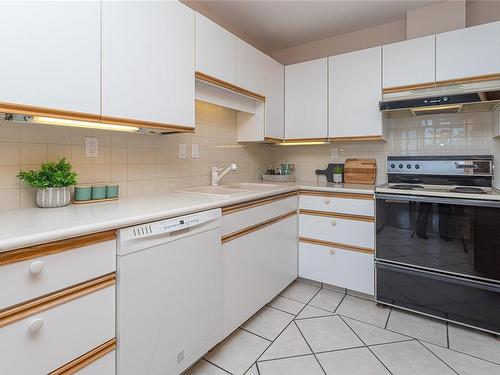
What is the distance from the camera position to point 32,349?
34.1 inches

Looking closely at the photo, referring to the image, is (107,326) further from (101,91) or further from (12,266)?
(101,91)

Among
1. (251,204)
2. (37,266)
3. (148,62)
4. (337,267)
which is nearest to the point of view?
(37,266)

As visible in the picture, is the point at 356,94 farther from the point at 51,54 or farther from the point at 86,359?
the point at 86,359

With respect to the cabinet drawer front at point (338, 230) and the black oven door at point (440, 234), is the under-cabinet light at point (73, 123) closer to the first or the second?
the cabinet drawer front at point (338, 230)

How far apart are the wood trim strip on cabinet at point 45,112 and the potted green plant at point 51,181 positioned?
0.31m

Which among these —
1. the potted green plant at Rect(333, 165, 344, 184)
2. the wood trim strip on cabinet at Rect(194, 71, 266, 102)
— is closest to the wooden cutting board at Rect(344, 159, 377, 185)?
the potted green plant at Rect(333, 165, 344, 184)

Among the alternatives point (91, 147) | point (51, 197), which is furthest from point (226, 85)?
point (51, 197)

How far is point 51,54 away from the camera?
112cm

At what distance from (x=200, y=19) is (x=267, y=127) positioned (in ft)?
3.67

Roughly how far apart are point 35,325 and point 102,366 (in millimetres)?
333

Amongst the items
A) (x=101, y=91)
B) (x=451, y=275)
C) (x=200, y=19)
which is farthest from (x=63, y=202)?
(x=451, y=275)

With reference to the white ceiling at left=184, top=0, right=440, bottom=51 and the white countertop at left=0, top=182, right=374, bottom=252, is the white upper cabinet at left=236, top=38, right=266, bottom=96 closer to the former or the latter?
the white ceiling at left=184, top=0, right=440, bottom=51

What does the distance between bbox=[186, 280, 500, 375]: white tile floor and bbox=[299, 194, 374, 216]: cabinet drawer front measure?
758 millimetres

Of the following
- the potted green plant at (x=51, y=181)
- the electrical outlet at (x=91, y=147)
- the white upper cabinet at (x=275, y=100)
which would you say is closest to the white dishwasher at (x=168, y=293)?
the potted green plant at (x=51, y=181)
